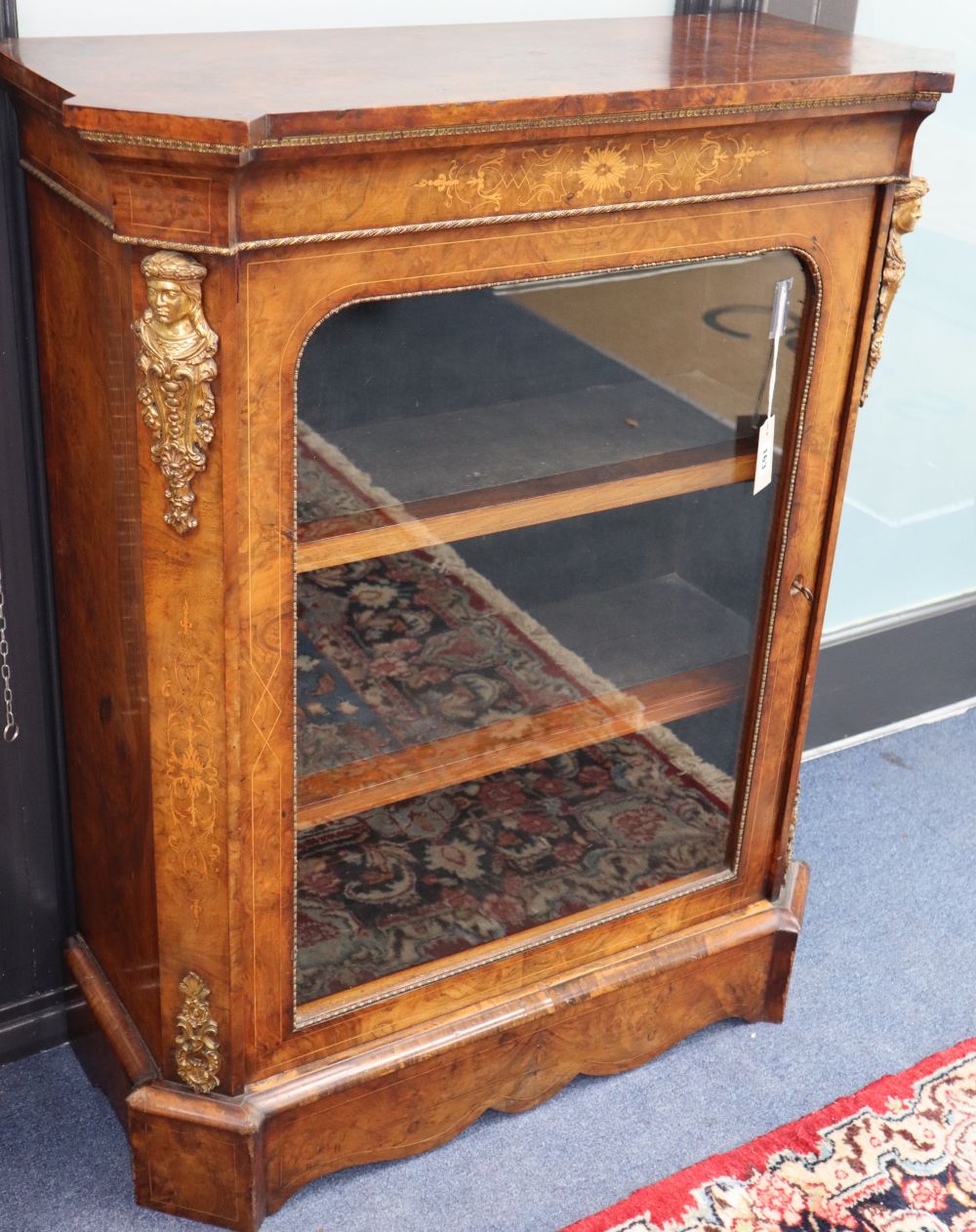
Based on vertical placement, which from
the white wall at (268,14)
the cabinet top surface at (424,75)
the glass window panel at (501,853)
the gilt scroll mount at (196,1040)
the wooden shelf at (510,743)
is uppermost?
the white wall at (268,14)

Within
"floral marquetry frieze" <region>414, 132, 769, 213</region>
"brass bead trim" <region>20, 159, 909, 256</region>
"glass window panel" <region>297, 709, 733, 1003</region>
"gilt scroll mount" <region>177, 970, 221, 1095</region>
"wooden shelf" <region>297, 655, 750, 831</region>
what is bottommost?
"gilt scroll mount" <region>177, 970, 221, 1095</region>

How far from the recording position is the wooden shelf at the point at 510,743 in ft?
4.11

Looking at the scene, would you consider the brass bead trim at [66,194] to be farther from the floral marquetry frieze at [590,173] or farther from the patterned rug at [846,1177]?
the patterned rug at [846,1177]

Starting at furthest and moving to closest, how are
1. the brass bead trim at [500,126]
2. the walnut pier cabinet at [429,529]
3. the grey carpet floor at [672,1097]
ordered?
the grey carpet floor at [672,1097]
the walnut pier cabinet at [429,529]
the brass bead trim at [500,126]

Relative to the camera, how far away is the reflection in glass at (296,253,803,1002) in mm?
1135

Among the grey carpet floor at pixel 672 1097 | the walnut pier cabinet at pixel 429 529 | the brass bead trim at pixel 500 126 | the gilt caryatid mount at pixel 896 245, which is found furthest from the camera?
the grey carpet floor at pixel 672 1097

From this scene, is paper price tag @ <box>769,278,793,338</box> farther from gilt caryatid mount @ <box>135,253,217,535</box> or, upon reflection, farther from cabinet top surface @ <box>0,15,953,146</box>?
gilt caryatid mount @ <box>135,253,217,535</box>

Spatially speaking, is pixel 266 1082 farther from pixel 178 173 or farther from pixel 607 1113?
pixel 178 173

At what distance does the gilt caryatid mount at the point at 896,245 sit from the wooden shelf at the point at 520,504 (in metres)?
0.15

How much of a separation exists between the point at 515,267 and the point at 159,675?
42cm

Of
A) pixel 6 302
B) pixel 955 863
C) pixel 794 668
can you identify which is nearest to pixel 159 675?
pixel 6 302

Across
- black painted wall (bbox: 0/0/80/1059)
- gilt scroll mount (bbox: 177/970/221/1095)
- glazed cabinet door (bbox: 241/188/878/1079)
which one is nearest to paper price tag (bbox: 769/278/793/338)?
glazed cabinet door (bbox: 241/188/878/1079)

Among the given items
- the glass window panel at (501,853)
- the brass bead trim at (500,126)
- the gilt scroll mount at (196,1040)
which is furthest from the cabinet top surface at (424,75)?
the gilt scroll mount at (196,1040)

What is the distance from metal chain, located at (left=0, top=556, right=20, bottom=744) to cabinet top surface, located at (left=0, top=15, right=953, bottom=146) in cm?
48
